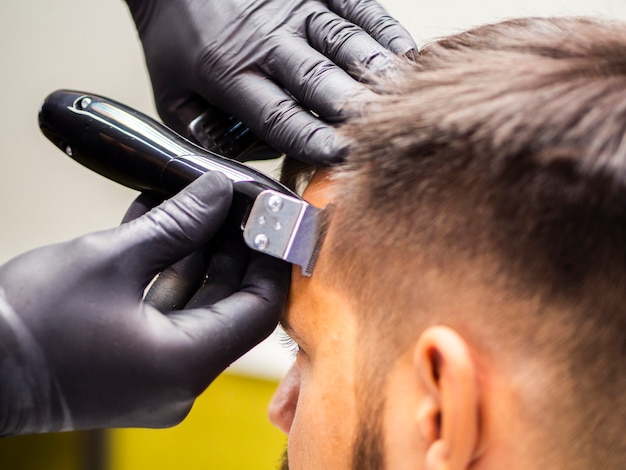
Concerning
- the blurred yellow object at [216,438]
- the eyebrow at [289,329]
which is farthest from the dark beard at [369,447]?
the blurred yellow object at [216,438]

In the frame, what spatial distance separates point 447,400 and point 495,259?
12 centimetres

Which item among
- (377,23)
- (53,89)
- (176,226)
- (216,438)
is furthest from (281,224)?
(53,89)

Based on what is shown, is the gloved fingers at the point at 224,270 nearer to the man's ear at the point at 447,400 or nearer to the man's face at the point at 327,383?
the man's face at the point at 327,383

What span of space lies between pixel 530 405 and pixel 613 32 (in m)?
0.32

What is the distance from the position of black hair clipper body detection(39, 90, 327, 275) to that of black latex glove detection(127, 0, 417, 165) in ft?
0.24

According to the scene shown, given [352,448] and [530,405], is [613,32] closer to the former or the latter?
[530,405]

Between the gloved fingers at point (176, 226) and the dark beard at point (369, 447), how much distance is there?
0.24m

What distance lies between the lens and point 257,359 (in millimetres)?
1486

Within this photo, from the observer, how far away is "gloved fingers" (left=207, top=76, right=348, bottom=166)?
70cm

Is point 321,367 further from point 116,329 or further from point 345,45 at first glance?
point 345,45

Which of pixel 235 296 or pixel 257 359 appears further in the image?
pixel 257 359

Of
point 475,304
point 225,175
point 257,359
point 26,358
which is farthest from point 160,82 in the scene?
point 257,359

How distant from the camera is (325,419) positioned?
0.67 m

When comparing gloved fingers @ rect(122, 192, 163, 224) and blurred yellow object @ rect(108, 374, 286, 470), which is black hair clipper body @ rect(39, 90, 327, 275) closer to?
gloved fingers @ rect(122, 192, 163, 224)
